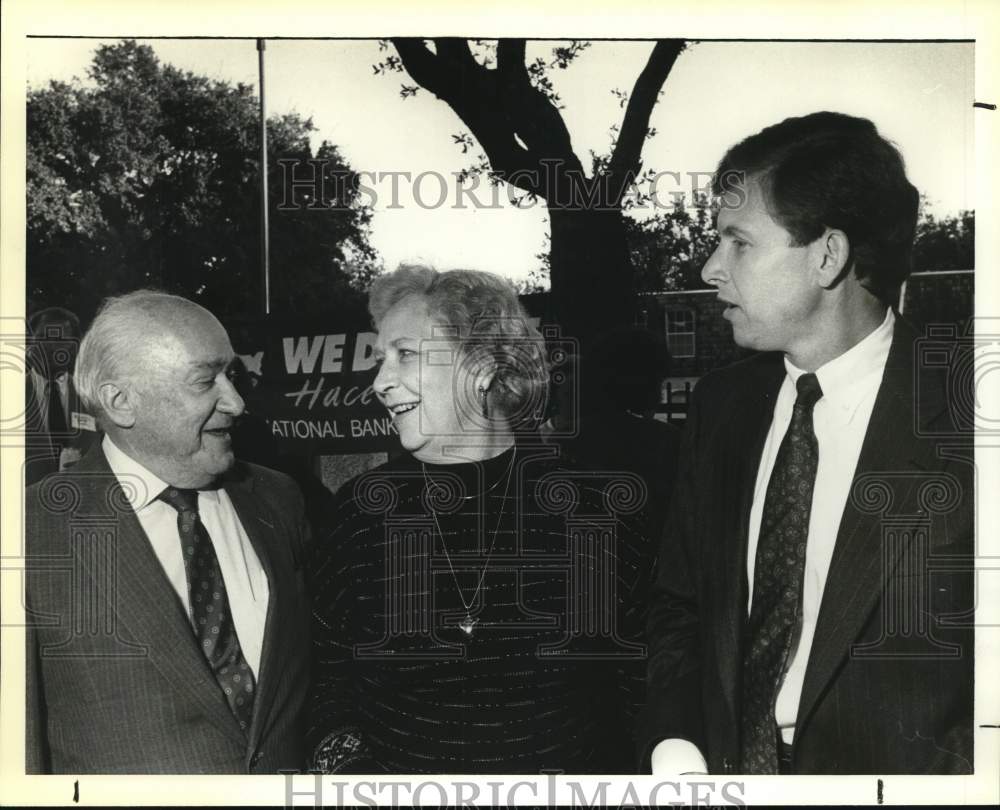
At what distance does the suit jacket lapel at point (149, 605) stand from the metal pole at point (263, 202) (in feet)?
2.50

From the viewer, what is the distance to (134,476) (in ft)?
12.9

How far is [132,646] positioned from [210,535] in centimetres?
43

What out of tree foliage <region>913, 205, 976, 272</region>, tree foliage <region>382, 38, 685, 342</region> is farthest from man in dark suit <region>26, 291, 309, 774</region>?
tree foliage <region>913, 205, 976, 272</region>

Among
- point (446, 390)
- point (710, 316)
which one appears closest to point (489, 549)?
point (446, 390)

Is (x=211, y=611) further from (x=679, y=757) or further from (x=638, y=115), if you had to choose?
(x=638, y=115)

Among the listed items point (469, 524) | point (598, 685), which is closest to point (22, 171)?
point (469, 524)

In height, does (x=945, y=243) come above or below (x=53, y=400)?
above

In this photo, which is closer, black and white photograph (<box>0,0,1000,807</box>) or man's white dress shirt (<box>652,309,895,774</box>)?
man's white dress shirt (<box>652,309,895,774</box>)

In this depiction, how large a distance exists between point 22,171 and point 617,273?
1.98m

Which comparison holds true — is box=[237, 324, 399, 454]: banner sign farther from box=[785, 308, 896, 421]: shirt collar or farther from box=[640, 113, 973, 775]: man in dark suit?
box=[785, 308, 896, 421]: shirt collar

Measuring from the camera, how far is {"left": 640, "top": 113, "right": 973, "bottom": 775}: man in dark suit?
3.80 metres

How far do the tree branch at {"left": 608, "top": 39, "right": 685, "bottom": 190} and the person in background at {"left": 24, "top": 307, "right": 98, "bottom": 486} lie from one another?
1.84 meters

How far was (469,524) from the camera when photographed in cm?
394

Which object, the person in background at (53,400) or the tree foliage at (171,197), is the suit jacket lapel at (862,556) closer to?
the tree foliage at (171,197)
